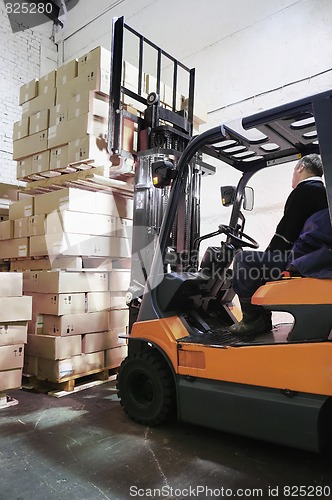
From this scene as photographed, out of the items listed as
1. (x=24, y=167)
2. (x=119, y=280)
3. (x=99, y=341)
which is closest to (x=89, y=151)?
(x=24, y=167)

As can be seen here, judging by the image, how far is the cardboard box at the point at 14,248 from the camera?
455cm

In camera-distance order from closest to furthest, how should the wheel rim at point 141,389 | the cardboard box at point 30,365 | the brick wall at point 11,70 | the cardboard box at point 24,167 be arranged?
the wheel rim at point 141,389, the cardboard box at point 30,365, the cardboard box at point 24,167, the brick wall at point 11,70

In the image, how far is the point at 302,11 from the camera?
5.54 m

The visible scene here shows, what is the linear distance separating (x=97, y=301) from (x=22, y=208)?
1475 mm

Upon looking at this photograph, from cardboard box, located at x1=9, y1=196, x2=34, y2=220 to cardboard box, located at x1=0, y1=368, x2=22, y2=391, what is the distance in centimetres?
184

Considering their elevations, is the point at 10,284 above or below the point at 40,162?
below

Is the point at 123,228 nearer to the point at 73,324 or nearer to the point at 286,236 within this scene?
the point at 73,324

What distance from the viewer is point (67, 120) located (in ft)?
14.0

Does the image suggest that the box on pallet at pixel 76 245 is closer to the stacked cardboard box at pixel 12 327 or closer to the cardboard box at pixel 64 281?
the cardboard box at pixel 64 281

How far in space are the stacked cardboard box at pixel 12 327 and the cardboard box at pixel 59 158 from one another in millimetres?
1339

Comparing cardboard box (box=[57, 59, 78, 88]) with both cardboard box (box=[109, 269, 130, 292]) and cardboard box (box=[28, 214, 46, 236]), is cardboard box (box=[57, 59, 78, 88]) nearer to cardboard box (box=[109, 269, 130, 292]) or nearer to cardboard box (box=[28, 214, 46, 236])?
cardboard box (box=[28, 214, 46, 236])

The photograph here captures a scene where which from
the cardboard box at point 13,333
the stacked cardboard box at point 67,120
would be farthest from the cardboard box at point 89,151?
the cardboard box at point 13,333

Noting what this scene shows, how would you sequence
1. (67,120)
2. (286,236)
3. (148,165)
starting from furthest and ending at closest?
(67,120) < (148,165) < (286,236)

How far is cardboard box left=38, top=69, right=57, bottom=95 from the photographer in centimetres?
457
